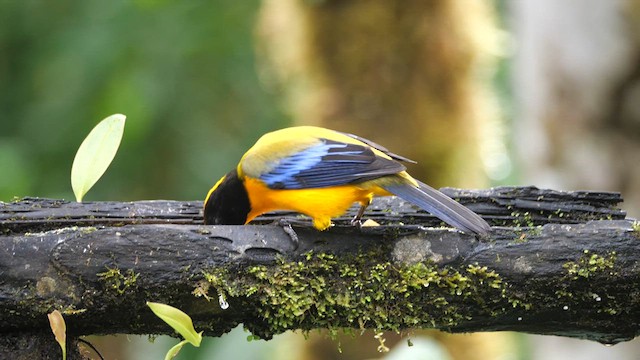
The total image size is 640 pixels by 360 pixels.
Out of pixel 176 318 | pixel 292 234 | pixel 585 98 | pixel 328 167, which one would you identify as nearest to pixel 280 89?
pixel 585 98

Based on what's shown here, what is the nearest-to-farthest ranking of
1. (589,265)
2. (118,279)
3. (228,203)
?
1. (118,279)
2. (589,265)
3. (228,203)

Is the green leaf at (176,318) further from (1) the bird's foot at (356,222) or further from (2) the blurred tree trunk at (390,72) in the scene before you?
(2) the blurred tree trunk at (390,72)

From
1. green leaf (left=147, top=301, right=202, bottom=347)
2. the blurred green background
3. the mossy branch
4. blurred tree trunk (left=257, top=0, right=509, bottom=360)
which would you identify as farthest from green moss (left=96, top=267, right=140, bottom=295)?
blurred tree trunk (left=257, top=0, right=509, bottom=360)

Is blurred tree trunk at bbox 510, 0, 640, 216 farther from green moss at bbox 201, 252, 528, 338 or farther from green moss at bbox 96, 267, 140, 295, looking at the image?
green moss at bbox 96, 267, 140, 295

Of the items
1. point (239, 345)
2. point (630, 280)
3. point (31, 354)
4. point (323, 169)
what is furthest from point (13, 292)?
point (239, 345)

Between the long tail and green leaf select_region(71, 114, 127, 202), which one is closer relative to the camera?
the long tail

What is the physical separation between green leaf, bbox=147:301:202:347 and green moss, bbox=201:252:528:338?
198 mm

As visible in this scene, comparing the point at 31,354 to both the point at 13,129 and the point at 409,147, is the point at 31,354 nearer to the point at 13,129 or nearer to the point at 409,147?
the point at 409,147

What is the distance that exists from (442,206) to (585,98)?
159 inches

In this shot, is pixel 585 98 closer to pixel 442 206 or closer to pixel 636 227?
pixel 442 206

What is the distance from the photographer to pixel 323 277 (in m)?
2.83

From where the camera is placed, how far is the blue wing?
11.0 feet

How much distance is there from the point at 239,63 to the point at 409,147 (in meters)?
2.40

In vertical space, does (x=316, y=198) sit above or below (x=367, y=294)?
above
